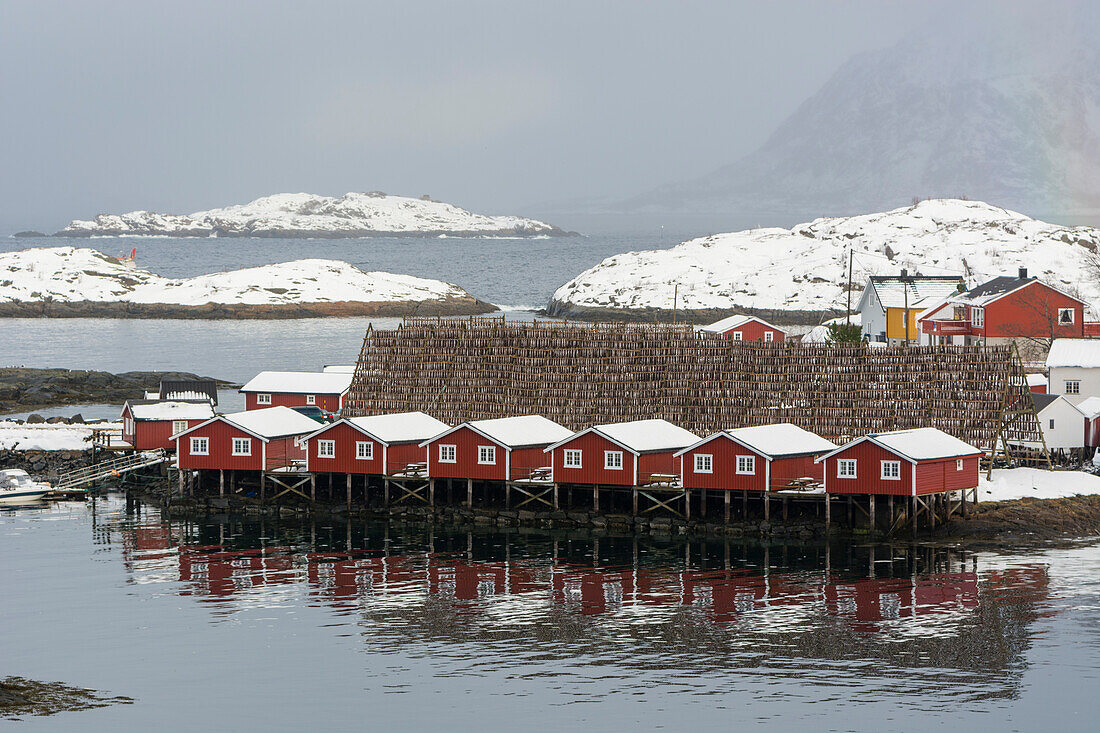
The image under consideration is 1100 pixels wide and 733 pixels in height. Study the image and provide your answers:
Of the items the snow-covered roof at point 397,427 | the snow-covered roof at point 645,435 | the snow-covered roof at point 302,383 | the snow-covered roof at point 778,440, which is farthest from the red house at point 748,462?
the snow-covered roof at point 302,383

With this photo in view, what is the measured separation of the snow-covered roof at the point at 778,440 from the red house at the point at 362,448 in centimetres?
1273

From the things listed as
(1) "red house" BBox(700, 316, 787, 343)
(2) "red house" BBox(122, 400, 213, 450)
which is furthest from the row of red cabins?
(1) "red house" BBox(700, 316, 787, 343)

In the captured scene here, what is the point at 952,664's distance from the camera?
4053cm

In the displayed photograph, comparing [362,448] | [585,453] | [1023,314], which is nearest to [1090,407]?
[1023,314]

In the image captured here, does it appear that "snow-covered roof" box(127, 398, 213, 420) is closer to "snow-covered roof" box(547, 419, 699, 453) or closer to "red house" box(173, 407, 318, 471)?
"red house" box(173, 407, 318, 471)

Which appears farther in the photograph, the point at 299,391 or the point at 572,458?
the point at 299,391

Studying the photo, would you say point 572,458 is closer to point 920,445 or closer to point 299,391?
point 920,445

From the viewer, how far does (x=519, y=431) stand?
6512cm

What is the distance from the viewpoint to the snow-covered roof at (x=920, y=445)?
5659 centimetres

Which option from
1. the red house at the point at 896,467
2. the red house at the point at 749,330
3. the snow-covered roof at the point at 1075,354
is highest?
the red house at the point at 749,330

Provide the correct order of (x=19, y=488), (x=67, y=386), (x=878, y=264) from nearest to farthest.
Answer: (x=19, y=488) < (x=67, y=386) < (x=878, y=264)

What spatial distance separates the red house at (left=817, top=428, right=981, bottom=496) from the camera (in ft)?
185

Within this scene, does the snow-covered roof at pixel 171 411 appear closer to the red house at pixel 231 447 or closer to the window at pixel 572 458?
the red house at pixel 231 447

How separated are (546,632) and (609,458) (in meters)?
18.0
